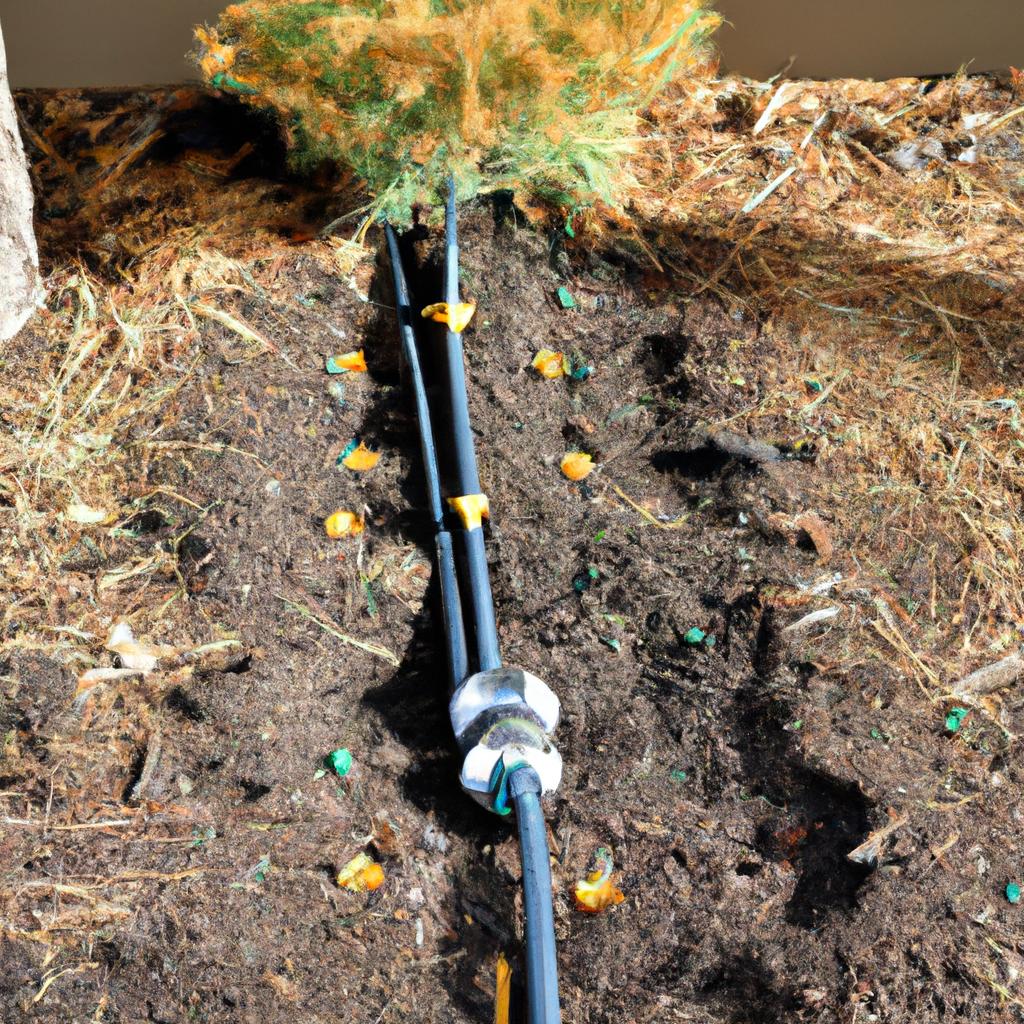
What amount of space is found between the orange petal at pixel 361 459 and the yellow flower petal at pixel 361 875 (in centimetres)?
76

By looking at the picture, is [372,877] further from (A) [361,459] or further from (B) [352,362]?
(B) [352,362]

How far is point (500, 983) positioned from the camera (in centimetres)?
140

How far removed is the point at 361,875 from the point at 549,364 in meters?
1.10

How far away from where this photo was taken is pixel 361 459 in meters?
1.86

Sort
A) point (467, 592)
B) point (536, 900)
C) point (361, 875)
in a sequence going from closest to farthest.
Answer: point (536, 900)
point (361, 875)
point (467, 592)

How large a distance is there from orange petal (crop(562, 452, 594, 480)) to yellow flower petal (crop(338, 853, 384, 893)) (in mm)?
836

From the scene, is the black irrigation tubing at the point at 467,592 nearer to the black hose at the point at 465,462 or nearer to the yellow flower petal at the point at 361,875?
the black hose at the point at 465,462

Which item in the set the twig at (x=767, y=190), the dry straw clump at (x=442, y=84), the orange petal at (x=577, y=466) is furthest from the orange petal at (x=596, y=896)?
the twig at (x=767, y=190)

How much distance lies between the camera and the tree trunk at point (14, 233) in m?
1.79

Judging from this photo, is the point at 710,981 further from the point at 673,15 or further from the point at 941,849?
the point at 673,15

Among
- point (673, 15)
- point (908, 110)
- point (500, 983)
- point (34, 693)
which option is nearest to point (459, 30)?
point (673, 15)

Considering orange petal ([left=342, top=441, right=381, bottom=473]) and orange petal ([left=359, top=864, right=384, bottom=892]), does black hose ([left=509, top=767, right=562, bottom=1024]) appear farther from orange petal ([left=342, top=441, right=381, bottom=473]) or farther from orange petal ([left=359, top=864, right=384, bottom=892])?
orange petal ([left=342, top=441, right=381, bottom=473])

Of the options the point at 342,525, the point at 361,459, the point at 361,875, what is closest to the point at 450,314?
the point at 361,459

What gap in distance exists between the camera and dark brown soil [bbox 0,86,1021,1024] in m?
1.37
